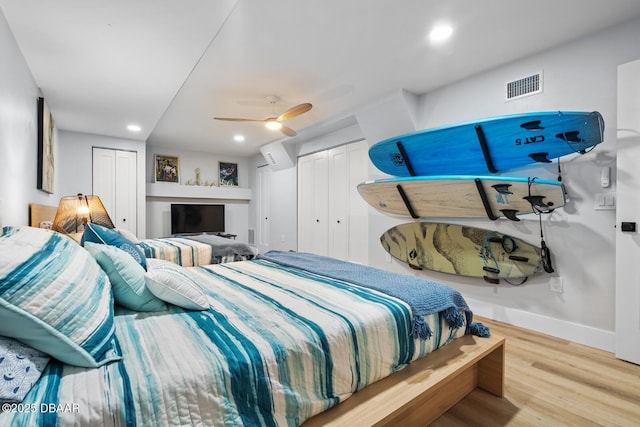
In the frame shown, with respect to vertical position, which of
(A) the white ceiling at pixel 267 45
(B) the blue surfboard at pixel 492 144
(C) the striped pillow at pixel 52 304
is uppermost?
(A) the white ceiling at pixel 267 45

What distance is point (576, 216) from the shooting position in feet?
7.85

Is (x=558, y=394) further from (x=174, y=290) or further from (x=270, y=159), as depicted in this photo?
(x=270, y=159)

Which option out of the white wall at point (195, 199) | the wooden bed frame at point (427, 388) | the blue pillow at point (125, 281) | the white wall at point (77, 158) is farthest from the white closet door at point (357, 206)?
the white wall at point (77, 158)

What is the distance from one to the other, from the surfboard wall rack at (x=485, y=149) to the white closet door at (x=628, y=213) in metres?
0.82

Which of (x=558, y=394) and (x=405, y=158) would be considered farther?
(x=405, y=158)

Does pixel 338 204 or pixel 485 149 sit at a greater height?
pixel 485 149

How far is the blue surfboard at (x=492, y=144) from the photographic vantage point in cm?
214

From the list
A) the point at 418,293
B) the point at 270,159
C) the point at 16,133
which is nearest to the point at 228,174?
the point at 270,159

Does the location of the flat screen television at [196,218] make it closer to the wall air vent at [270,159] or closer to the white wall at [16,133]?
the wall air vent at [270,159]

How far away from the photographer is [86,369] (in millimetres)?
844

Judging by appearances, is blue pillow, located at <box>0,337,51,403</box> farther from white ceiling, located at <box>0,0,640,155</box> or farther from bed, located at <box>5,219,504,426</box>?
white ceiling, located at <box>0,0,640,155</box>

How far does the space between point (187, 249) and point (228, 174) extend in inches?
162

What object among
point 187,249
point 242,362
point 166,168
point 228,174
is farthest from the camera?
point 228,174

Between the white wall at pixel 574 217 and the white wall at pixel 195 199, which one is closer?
the white wall at pixel 574 217
